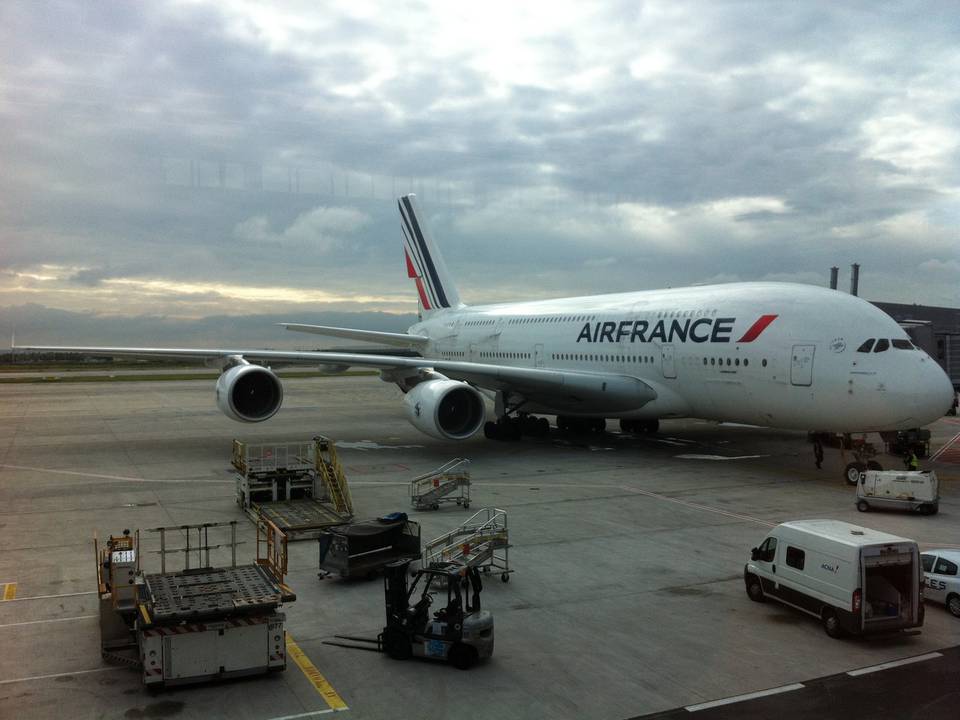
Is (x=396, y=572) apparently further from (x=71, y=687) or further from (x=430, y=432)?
(x=430, y=432)

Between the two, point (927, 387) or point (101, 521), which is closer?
point (101, 521)

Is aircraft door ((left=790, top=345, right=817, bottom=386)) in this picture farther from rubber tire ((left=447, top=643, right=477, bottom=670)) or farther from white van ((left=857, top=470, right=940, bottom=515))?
rubber tire ((left=447, top=643, right=477, bottom=670))

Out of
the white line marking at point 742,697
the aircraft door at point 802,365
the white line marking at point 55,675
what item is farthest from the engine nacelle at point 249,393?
the white line marking at point 742,697

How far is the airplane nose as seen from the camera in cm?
1723

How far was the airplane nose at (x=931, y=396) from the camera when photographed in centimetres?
1723

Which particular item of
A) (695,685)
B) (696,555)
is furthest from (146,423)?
(695,685)

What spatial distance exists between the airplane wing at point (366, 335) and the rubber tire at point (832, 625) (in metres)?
25.8

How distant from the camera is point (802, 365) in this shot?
18.6 meters

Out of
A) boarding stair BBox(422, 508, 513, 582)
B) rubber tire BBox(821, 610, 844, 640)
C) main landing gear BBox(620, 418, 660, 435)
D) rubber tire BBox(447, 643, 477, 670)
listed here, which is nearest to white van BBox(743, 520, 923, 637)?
rubber tire BBox(821, 610, 844, 640)

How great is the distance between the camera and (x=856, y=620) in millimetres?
9250

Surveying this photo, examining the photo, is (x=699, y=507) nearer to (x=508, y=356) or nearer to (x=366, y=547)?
(x=366, y=547)

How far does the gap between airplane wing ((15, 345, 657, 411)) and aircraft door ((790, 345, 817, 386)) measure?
4503 mm

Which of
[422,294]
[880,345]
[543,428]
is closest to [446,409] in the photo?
[543,428]

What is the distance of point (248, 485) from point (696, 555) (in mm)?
8814
